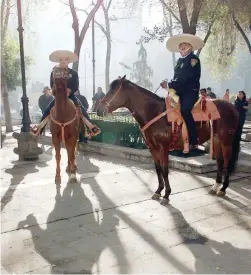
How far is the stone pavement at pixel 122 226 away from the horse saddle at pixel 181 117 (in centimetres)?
137

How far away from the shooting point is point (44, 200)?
294 inches

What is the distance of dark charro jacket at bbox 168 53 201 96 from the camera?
A: 712 centimetres

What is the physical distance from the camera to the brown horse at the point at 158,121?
23.6ft

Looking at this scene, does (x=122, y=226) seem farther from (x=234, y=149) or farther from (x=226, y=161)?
(x=234, y=149)

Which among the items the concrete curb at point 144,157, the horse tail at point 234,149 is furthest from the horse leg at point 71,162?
the horse tail at point 234,149

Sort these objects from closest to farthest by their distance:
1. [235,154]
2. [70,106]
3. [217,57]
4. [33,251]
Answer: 1. [33,251]
2. [235,154]
3. [70,106]
4. [217,57]

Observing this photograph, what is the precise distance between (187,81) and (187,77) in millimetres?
91

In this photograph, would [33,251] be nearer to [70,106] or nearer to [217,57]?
[70,106]

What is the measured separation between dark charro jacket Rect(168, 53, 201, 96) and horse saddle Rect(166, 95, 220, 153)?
10.2 inches

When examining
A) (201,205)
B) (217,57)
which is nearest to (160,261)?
(201,205)

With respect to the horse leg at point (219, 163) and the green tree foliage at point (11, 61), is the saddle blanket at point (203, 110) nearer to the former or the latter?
the horse leg at point (219, 163)

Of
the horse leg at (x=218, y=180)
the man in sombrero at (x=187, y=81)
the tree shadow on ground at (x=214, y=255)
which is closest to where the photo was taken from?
the tree shadow on ground at (x=214, y=255)

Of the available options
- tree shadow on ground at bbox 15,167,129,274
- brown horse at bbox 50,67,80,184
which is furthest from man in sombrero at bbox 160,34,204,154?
brown horse at bbox 50,67,80,184

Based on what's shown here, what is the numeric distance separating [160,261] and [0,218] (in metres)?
3.22
